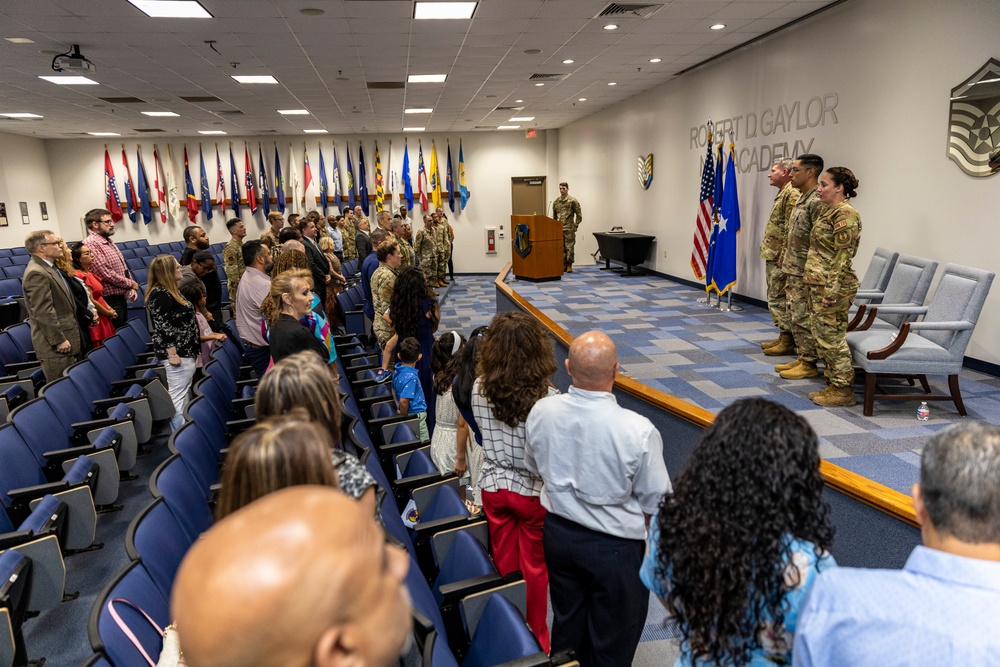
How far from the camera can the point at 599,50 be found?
8.20m

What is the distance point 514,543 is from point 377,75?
8169mm

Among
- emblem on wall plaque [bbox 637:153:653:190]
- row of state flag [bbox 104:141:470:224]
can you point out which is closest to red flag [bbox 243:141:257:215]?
row of state flag [bbox 104:141:470:224]

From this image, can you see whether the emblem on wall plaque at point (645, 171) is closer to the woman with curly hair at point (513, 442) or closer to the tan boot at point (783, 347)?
the tan boot at point (783, 347)

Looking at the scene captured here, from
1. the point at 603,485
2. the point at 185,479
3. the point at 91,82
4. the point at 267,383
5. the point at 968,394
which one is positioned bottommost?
the point at 968,394

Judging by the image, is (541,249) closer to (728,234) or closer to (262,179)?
(728,234)

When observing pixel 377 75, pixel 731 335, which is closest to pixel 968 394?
pixel 731 335

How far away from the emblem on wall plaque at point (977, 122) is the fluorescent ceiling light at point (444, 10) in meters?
4.45

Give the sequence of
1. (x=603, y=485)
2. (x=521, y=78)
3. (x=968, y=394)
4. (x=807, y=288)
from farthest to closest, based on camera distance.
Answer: (x=521, y=78) → (x=807, y=288) → (x=968, y=394) → (x=603, y=485)

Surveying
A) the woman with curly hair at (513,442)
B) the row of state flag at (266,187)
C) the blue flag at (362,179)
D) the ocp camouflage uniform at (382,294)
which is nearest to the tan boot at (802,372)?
the ocp camouflage uniform at (382,294)

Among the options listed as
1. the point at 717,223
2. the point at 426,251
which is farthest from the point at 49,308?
the point at 717,223

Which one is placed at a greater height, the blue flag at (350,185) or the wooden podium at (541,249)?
the blue flag at (350,185)

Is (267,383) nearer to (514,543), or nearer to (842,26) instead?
(514,543)

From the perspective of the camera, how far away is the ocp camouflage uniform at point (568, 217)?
13391 mm

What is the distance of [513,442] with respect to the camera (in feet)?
8.27
